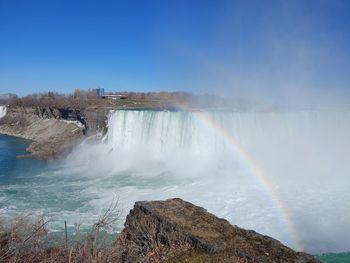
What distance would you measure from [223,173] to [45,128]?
2785 cm

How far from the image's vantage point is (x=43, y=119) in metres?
42.8

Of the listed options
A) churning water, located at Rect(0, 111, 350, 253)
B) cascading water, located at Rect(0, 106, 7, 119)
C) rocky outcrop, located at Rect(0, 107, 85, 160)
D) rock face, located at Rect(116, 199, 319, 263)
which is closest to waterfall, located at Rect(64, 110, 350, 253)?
churning water, located at Rect(0, 111, 350, 253)

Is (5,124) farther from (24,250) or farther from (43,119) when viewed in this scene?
(24,250)

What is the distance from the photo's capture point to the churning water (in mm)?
11203

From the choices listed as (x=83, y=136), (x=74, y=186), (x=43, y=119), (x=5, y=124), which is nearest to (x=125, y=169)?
(x=74, y=186)

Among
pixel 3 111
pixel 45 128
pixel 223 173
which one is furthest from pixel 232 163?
pixel 3 111

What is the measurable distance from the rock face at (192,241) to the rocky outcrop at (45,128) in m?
21.7

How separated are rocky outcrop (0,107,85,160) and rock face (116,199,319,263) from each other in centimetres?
2173

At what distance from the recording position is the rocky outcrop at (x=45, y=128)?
28039mm

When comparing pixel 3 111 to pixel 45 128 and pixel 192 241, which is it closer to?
pixel 45 128

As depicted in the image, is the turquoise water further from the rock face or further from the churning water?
the rock face

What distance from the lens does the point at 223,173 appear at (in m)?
18.3

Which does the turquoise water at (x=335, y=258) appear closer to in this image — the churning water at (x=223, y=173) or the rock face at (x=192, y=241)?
the churning water at (x=223, y=173)

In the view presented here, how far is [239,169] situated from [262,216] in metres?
8.03
